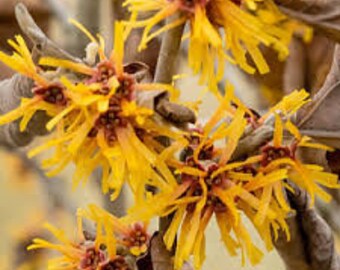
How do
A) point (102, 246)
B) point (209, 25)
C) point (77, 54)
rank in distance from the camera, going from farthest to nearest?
point (77, 54)
point (102, 246)
point (209, 25)

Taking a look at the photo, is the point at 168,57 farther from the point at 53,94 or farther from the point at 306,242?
the point at 306,242

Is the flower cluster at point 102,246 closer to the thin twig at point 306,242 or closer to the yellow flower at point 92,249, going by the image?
the yellow flower at point 92,249

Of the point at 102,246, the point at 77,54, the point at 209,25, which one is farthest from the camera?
the point at 77,54

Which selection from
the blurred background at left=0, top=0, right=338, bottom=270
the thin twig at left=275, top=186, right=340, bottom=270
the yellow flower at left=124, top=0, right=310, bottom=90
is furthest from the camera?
the blurred background at left=0, top=0, right=338, bottom=270

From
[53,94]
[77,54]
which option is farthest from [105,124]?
[77,54]

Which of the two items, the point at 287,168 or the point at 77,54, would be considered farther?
the point at 77,54

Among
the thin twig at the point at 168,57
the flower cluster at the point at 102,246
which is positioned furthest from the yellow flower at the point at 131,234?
the thin twig at the point at 168,57

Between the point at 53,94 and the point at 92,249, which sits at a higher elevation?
the point at 53,94

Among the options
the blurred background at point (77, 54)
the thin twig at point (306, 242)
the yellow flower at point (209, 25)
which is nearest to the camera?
the yellow flower at point (209, 25)

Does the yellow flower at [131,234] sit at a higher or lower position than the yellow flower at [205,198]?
lower

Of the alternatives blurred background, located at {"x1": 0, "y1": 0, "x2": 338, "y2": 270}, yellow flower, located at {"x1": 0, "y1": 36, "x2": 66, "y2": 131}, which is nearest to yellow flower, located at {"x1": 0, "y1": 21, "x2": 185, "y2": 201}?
yellow flower, located at {"x1": 0, "y1": 36, "x2": 66, "y2": 131}

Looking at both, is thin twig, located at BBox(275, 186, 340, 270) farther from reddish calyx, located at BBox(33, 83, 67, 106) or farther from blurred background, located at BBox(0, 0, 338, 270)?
reddish calyx, located at BBox(33, 83, 67, 106)

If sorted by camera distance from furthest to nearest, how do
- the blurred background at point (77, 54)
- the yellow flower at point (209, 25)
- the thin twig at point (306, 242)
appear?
1. the blurred background at point (77, 54)
2. the thin twig at point (306, 242)
3. the yellow flower at point (209, 25)

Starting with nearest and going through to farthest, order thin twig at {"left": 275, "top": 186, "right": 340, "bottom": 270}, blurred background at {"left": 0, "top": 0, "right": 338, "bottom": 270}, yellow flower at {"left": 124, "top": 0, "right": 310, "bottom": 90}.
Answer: yellow flower at {"left": 124, "top": 0, "right": 310, "bottom": 90}
thin twig at {"left": 275, "top": 186, "right": 340, "bottom": 270}
blurred background at {"left": 0, "top": 0, "right": 338, "bottom": 270}
